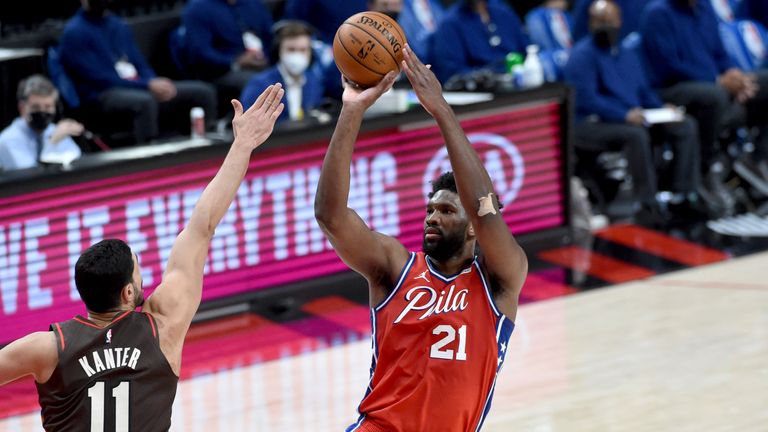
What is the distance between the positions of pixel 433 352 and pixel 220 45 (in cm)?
763

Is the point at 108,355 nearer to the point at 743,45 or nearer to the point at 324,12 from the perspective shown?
the point at 324,12

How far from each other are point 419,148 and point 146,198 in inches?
83.6

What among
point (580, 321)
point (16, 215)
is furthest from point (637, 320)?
point (16, 215)

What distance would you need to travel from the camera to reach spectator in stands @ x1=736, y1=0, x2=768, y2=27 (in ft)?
47.5

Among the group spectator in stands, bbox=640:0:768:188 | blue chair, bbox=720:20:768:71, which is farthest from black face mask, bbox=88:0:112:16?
blue chair, bbox=720:20:768:71

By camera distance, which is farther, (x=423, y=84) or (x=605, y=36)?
(x=605, y=36)

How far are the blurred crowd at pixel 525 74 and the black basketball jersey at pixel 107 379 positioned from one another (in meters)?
5.60

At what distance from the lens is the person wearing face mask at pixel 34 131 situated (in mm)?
9422

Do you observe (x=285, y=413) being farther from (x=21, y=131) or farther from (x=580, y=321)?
(x=21, y=131)

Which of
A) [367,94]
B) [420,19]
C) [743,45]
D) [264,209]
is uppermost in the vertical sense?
[420,19]

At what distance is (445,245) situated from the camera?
16.3ft

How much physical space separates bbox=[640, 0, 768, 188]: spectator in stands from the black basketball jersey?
8.78 m

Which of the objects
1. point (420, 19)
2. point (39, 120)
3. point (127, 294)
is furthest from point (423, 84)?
point (420, 19)

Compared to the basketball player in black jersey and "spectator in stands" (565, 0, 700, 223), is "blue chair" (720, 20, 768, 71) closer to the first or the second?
"spectator in stands" (565, 0, 700, 223)
